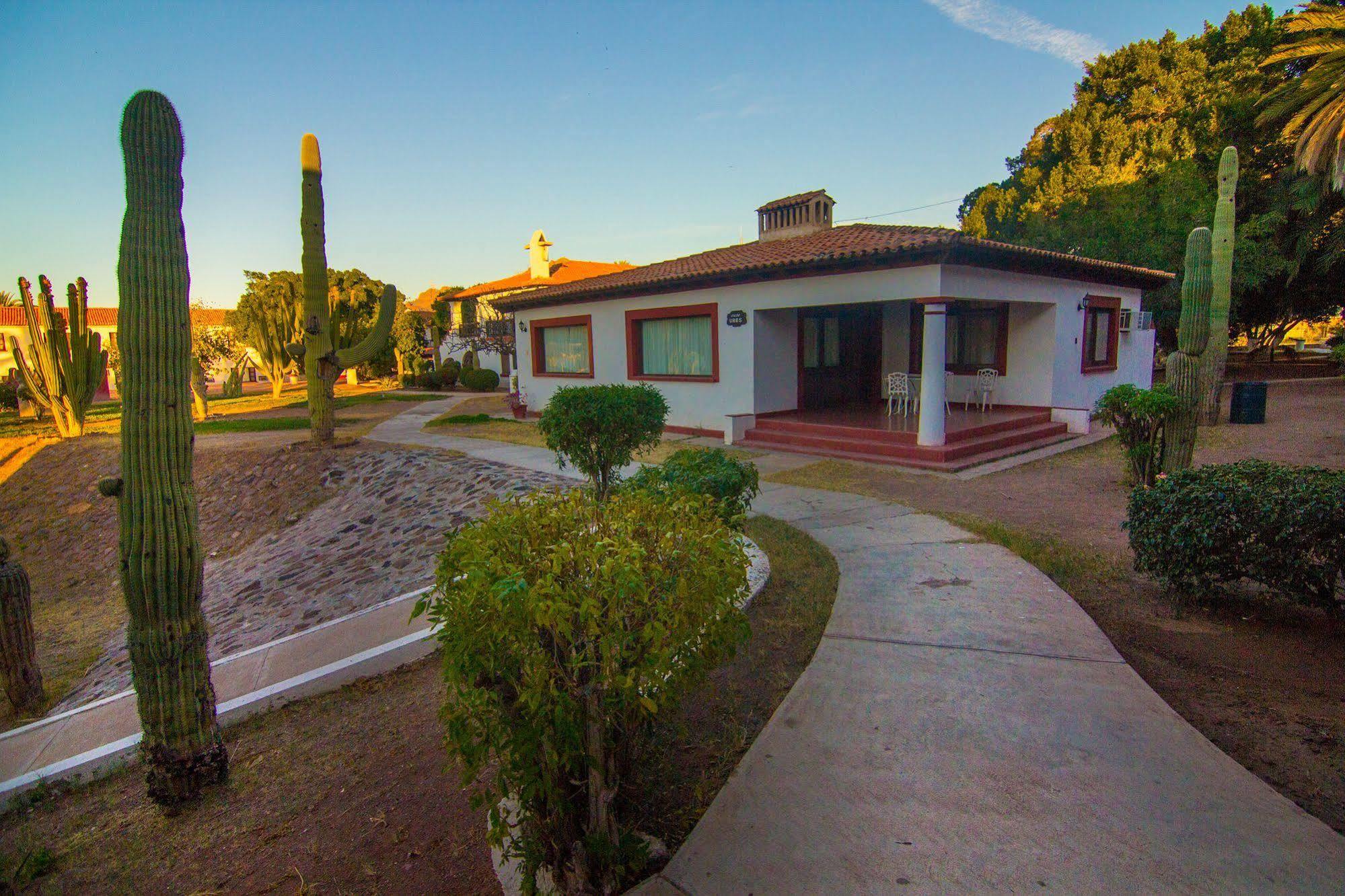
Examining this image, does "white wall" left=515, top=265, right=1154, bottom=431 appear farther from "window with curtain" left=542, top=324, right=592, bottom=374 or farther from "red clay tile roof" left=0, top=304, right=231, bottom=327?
"red clay tile roof" left=0, top=304, right=231, bottom=327

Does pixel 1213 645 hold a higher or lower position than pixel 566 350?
Result: lower

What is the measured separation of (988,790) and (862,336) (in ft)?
44.5

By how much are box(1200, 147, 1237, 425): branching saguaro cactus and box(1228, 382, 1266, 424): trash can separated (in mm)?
359

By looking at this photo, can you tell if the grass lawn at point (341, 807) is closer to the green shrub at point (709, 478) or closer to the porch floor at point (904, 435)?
the green shrub at point (709, 478)

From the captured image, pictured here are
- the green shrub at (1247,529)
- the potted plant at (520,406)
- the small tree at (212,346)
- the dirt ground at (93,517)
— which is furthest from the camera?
the small tree at (212,346)

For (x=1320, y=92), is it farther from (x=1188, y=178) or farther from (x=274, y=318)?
(x=274, y=318)

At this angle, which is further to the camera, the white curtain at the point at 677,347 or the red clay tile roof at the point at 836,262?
the white curtain at the point at 677,347

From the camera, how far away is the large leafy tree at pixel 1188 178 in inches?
806

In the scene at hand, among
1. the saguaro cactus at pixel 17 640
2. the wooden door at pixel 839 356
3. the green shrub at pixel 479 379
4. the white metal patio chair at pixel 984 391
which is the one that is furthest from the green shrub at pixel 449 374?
the saguaro cactus at pixel 17 640

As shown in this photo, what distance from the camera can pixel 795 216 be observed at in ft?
56.6

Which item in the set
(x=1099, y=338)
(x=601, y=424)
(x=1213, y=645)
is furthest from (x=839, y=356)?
(x=1213, y=645)

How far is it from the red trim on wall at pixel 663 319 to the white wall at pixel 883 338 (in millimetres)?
98

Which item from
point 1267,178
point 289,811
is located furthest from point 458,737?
point 1267,178

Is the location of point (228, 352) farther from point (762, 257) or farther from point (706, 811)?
point (706, 811)
